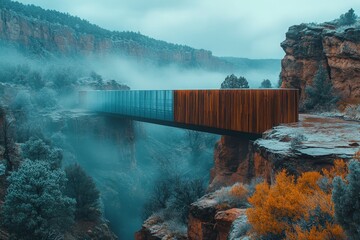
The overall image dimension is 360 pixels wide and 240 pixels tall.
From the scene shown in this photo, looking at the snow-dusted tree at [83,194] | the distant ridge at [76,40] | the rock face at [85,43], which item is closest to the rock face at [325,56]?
the snow-dusted tree at [83,194]

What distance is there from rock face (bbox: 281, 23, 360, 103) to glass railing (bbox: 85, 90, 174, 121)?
33.2 feet

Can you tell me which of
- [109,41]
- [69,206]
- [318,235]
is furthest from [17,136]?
[109,41]

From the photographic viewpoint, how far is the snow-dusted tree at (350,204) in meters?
5.28

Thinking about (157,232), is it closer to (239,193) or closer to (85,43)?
(239,193)

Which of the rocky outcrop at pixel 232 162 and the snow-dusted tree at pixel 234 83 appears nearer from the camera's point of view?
the rocky outcrop at pixel 232 162

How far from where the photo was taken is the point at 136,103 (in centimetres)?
2861

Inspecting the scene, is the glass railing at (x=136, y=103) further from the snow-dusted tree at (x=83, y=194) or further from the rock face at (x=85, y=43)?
the rock face at (x=85, y=43)

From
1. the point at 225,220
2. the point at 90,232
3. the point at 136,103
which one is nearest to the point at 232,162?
the point at 90,232

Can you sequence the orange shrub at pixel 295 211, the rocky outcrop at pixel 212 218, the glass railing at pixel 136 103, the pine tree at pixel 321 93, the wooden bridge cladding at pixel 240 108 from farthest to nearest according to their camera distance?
1. the glass railing at pixel 136 103
2. the pine tree at pixel 321 93
3. the wooden bridge cladding at pixel 240 108
4. the rocky outcrop at pixel 212 218
5. the orange shrub at pixel 295 211

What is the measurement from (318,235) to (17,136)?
28203 millimetres

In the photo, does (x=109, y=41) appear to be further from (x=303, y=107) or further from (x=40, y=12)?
(x=303, y=107)

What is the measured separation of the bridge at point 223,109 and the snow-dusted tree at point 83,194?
7037 mm

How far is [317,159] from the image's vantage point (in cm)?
890

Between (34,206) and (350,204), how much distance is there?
51.0 ft
